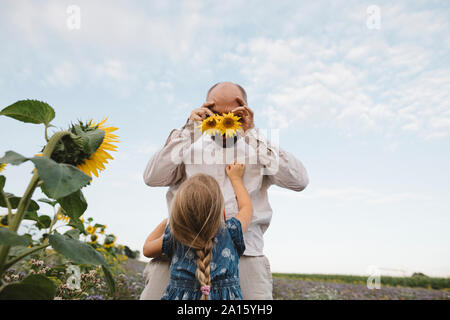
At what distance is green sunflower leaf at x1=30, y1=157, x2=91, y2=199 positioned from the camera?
739mm

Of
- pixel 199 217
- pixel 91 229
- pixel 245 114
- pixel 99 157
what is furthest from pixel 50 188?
pixel 91 229

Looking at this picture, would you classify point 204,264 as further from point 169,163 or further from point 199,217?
point 169,163

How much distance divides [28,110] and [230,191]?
1.06 metres

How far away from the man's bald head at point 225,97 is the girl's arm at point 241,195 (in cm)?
34

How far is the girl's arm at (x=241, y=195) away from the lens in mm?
1632

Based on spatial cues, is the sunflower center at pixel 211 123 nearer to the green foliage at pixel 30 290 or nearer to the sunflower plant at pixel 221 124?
the sunflower plant at pixel 221 124

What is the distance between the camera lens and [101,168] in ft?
3.90

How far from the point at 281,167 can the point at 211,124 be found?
454 millimetres

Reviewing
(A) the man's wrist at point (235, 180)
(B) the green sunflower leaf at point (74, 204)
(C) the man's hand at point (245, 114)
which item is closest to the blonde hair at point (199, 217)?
(A) the man's wrist at point (235, 180)

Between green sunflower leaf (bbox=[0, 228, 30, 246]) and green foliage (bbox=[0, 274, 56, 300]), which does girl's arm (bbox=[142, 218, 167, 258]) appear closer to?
green foliage (bbox=[0, 274, 56, 300])

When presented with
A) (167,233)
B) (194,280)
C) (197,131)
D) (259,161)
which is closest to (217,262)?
(194,280)
